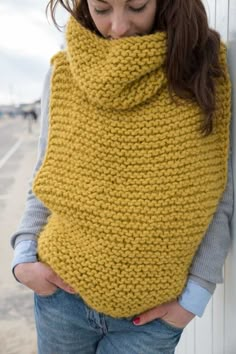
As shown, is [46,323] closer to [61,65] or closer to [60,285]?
[60,285]

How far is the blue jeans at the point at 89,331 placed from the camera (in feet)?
4.51

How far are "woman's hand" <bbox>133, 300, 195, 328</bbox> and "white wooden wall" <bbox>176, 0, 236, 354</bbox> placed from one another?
171 mm

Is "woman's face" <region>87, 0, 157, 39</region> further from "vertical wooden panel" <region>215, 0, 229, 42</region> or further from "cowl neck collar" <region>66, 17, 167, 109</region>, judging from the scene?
"vertical wooden panel" <region>215, 0, 229, 42</region>

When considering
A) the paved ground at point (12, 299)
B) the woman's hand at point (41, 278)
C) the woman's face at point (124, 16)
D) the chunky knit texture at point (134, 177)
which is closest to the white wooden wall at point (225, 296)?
the chunky knit texture at point (134, 177)

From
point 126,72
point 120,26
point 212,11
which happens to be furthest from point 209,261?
point 212,11

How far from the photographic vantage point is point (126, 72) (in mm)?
1235

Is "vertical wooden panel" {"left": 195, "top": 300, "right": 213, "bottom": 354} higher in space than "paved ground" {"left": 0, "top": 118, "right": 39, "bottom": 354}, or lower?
higher

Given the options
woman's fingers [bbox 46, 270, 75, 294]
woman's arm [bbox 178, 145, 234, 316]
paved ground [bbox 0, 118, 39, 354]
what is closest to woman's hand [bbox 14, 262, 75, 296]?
woman's fingers [bbox 46, 270, 75, 294]

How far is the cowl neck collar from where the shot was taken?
1.24m

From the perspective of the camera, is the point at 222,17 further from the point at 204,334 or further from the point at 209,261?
the point at 204,334

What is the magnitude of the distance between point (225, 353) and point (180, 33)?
884 mm

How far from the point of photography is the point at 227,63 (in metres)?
1.35

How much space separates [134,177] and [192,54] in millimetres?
317

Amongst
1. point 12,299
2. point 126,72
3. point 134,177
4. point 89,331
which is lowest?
point 12,299
